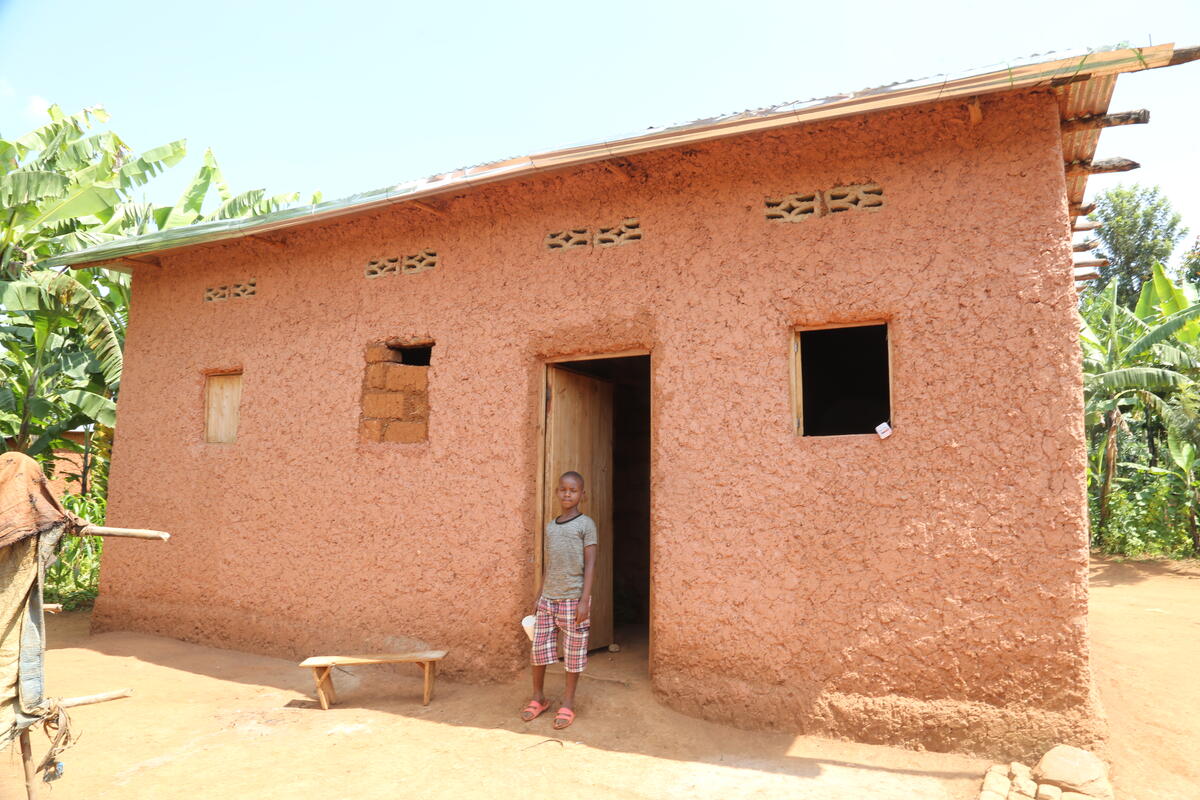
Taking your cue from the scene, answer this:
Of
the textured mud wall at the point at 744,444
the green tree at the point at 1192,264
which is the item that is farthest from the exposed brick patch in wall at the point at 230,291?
the green tree at the point at 1192,264

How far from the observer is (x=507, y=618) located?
196 inches

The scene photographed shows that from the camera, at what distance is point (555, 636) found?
15.1 ft

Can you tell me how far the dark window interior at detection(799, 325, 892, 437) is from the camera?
7.85 m

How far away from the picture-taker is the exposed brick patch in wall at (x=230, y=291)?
6.48m

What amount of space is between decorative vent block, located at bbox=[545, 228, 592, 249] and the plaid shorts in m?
2.30

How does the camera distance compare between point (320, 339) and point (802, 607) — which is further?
point (320, 339)

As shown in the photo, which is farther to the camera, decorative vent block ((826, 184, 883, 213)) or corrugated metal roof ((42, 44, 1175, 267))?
decorative vent block ((826, 184, 883, 213))

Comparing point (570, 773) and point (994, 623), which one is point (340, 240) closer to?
point (570, 773)

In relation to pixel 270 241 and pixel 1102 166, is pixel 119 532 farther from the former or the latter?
pixel 1102 166

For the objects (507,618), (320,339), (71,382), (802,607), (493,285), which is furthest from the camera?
(71,382)

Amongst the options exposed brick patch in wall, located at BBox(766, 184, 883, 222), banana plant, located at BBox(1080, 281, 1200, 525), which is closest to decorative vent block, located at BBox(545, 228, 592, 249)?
exposed brick patch in wall, located at BBox(766, 184, 883, 222)

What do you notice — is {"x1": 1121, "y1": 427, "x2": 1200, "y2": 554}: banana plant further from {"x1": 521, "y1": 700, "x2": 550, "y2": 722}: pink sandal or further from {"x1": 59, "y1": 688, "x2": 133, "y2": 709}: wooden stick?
{"x1": 59, "y1": 688, "x2": 133, "y2": 709}: wooden stick

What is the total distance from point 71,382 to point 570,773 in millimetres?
10296

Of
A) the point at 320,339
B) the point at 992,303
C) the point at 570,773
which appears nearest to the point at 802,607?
the point at 570,773
